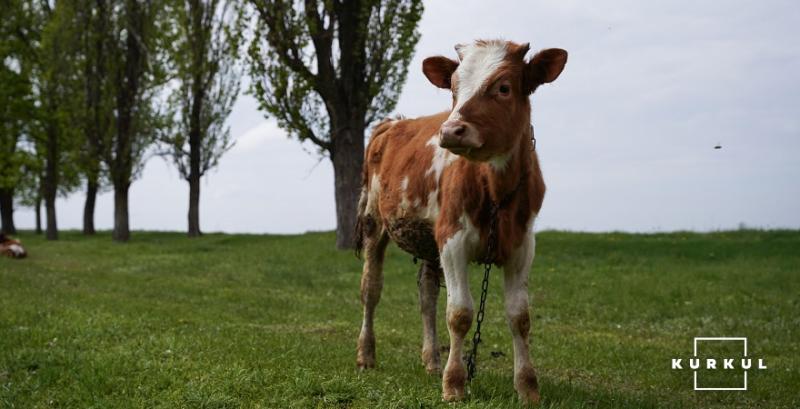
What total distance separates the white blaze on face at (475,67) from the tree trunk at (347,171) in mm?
18780

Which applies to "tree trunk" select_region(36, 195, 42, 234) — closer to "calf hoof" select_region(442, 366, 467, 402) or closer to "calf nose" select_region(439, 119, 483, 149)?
"calf hoof" select_region(442, 366, 467, 402)

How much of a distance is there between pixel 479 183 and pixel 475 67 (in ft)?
3.17

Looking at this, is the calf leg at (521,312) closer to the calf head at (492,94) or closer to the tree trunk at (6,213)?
the calf head at (492,94)

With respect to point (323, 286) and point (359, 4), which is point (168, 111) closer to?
point (359, 4)

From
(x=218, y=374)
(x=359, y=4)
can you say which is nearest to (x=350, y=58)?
(x=359, y=4)

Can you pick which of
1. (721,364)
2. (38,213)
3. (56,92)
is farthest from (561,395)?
(38,213)

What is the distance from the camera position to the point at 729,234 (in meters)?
28.0

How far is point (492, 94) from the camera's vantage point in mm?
5625

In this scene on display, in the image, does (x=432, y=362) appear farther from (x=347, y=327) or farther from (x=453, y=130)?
(x=347, y=327)

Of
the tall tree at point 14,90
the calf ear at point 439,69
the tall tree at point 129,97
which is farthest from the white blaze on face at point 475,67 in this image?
the tall tree at point 14,90

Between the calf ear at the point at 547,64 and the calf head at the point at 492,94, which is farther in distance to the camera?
the calf ear at the point at 547,64

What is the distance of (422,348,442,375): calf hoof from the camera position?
8.06m

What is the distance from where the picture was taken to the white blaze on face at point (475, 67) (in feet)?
18.4

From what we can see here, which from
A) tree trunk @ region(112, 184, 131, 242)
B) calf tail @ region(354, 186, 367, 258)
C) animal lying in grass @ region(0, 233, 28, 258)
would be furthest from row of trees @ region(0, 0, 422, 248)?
calf tail @ region(354, 186, 367, 258)
